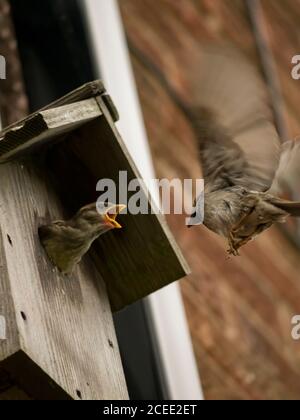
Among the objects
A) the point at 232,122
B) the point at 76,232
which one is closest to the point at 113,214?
the point at 76,232

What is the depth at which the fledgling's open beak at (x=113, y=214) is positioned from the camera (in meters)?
3.48

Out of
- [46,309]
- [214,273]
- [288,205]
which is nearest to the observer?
[46,309]

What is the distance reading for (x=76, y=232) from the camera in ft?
11.5

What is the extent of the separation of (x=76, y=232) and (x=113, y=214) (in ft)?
0.35

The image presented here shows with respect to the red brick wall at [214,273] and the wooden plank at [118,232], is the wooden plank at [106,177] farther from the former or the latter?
the red brick wall at [214,273]

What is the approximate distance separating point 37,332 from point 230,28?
145 inches

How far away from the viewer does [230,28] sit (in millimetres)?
6680

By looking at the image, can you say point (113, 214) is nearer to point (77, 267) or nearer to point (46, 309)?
point (77, 267)

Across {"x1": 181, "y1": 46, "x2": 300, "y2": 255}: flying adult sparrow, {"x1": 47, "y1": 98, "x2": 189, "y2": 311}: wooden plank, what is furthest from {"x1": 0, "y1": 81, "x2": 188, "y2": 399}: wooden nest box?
{"x1": 181, "y1": 46, "x2": 300, "y2": 255}: flying adult sparrow

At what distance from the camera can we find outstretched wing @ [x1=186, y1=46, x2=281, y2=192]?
369 centimetres

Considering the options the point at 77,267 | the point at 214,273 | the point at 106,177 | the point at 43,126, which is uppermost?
the point at 43,126

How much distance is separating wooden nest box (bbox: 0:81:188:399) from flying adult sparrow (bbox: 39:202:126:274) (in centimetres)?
3

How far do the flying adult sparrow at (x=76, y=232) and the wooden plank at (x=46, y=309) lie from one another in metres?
0.03

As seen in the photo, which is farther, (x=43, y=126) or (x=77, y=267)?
(x=77, y=267)
